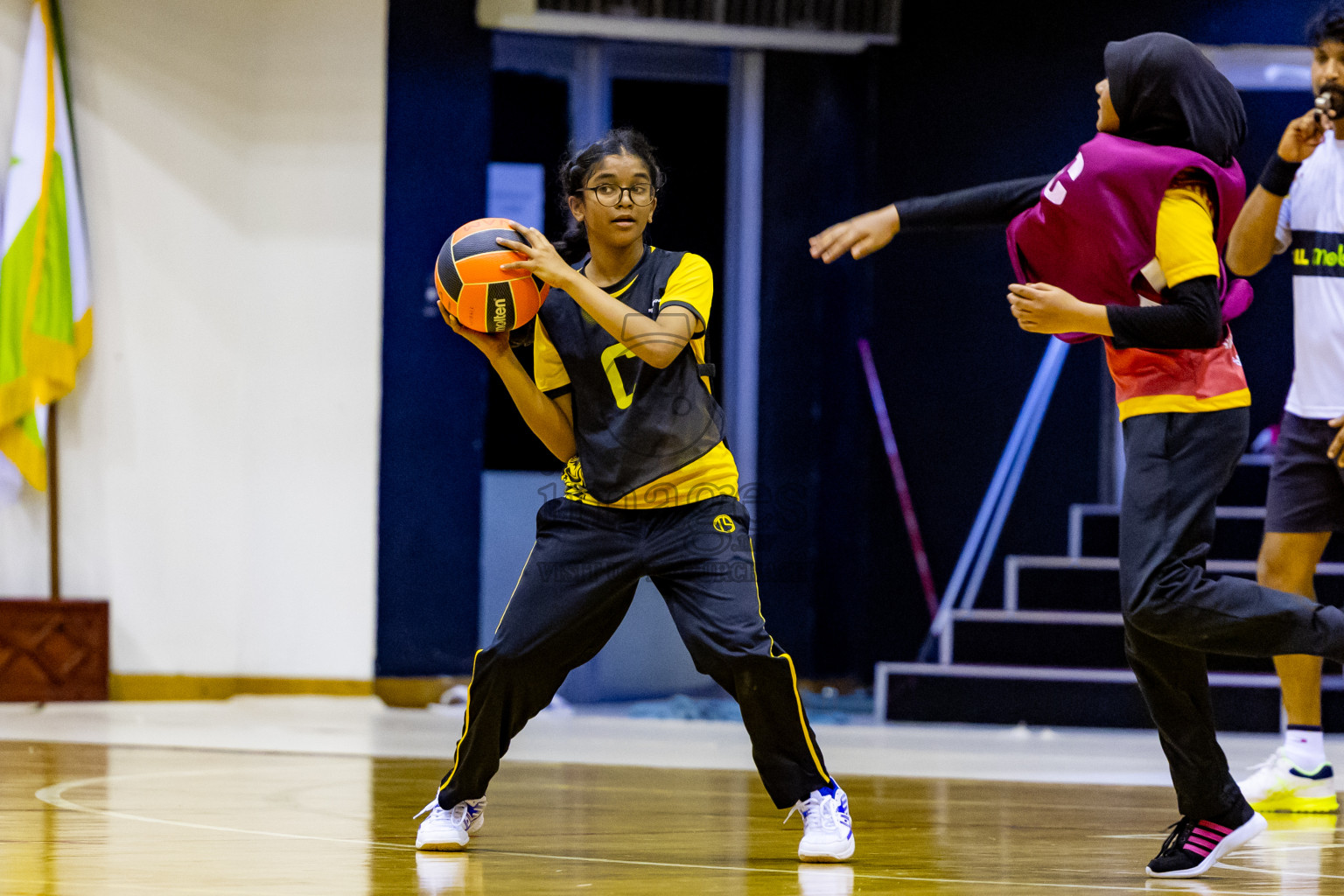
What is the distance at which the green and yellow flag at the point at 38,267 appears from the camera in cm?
560

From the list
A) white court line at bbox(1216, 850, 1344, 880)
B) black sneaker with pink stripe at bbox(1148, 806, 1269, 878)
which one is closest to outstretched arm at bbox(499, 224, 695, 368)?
black sneaker with pink stripe at bbox(1148, 806, 1269, 878)

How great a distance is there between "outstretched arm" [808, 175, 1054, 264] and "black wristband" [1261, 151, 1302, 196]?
0.71 meters

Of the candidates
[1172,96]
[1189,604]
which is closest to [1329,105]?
[1172,96]

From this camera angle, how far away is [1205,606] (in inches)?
90.3

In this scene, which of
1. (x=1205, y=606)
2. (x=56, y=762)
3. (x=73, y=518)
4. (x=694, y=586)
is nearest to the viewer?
(x=1205, y=606)

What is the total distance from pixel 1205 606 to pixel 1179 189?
2.33 ft

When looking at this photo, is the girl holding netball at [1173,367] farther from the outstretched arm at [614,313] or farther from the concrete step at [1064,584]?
the concrete step at [1064,584]

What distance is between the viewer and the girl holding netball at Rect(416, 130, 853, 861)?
8.30ft

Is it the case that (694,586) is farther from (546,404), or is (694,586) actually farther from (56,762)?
(56,762)

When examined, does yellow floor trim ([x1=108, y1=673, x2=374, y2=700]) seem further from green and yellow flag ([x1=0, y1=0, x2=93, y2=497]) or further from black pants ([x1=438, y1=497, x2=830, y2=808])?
black pants ([x1=438, y1=497, x2=830, y2=808])

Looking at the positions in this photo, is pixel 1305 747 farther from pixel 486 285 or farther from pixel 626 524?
pixel 486 285

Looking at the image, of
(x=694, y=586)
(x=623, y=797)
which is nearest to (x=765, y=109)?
(x=623, y=797)

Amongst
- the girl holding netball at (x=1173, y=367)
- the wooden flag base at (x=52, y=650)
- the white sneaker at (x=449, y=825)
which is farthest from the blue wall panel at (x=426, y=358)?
the girl holding netball at (x=1173, y=367)

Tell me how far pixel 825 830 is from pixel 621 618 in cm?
54
